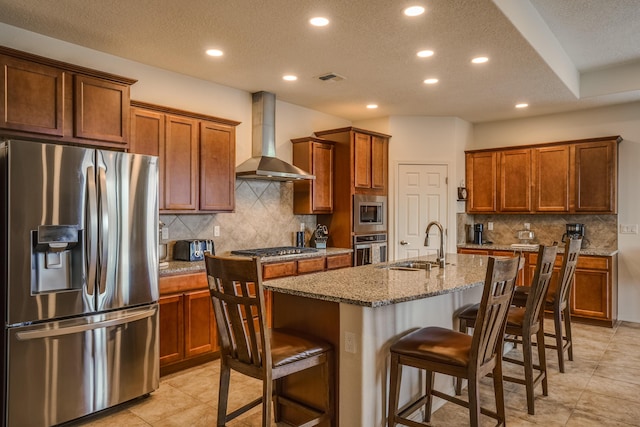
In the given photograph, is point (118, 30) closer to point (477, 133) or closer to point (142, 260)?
point (142, 260)

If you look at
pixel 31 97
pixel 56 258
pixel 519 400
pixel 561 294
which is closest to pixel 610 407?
pixel 519 400

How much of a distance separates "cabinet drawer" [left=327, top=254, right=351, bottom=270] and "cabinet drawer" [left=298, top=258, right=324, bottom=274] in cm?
13

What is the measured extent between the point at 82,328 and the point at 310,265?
7.90 ft

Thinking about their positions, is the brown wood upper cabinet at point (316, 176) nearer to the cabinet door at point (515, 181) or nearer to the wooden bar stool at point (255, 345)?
the cabinet door at point (515, 181)

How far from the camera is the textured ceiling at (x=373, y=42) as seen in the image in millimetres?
2846

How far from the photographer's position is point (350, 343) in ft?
7.22

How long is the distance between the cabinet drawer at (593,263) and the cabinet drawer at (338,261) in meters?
2.69

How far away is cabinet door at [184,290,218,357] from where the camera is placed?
355 cm

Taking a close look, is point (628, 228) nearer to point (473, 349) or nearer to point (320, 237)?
point (320, 237)

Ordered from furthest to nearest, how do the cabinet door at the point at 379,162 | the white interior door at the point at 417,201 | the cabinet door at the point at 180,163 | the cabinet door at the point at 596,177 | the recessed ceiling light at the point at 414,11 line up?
the white interior door at the point at 417,201, the cabinet door at the point at 379,162, the cabinet door at the point at 596,177, the cabinet door at the point at 180,163, the recessed ceiling light at the point at 414,11

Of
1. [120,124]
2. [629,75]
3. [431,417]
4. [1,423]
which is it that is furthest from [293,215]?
[629,75]

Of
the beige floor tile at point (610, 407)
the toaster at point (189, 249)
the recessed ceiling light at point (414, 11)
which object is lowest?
the beige floor tile at point (610, 407)

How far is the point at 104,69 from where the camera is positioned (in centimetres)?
365

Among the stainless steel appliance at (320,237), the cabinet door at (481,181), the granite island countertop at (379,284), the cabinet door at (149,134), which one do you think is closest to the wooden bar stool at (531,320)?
the granite island countertop at (379,284)
